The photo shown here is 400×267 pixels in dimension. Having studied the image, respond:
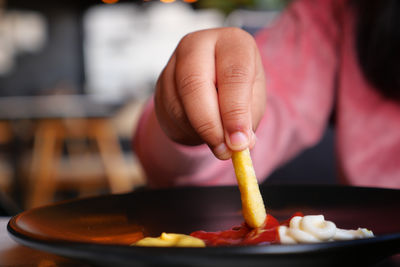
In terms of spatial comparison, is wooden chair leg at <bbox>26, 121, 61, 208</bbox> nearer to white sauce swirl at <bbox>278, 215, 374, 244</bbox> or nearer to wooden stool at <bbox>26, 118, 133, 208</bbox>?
wooden stool at <bbox>26, 118, 133, 208</bbox>

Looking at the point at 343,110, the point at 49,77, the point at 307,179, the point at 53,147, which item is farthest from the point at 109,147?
the point at 49,77

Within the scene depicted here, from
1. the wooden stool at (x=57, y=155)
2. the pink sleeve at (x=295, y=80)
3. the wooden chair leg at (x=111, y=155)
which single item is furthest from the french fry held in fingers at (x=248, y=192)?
the wooden chair leg at (x=111, y=155)

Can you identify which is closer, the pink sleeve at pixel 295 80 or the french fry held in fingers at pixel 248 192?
the french fry held in fingers at pixel 248 192

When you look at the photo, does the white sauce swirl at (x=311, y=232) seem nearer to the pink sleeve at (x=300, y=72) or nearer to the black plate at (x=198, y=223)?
the black plate at (x=198, y=223)

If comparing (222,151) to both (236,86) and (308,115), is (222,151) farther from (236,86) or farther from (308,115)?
(308,115)

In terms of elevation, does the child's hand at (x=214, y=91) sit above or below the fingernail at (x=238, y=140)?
above

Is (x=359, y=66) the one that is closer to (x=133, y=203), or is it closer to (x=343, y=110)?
(x=343, y=110)
